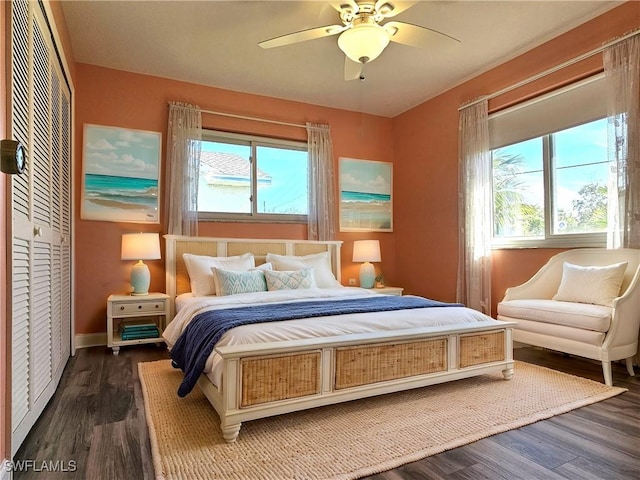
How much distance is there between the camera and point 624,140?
3.08m

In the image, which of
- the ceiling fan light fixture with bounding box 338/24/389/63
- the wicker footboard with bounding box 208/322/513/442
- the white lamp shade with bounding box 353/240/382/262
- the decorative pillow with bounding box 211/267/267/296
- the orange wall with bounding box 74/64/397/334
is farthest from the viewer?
the white lamp shade with bounding box 353/240/382/262

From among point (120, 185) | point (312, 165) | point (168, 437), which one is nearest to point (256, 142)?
point (312, 165)

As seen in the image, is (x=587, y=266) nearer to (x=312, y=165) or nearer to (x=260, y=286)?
(x=260, y=286)

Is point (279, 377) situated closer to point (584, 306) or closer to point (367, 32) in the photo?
point (367, 32)

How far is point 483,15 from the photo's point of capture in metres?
3.28

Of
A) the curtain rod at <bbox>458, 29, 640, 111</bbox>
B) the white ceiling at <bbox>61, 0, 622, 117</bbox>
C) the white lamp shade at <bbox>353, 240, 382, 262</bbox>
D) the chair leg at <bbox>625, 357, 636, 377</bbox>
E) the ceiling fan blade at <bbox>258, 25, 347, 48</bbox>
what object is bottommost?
the chair leg at <bbox>625, 357, 636, 377</bbox>

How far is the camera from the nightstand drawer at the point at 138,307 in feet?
12.5

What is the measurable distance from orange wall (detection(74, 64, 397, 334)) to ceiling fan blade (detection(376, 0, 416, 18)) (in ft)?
7.45

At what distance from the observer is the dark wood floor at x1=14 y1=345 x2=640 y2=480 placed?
1.69 metres

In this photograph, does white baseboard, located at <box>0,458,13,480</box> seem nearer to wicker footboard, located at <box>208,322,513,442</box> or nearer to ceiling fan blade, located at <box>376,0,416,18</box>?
wicker footboard, located at <box>208,322,513,442</box>

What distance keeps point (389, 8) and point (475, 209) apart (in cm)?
226

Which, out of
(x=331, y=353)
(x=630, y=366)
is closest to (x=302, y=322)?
(x=331, y=353)

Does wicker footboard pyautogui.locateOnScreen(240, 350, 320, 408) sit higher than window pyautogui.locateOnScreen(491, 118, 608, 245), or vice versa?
window pyautogui.locateOnScreen(491, 118, 608, 245)

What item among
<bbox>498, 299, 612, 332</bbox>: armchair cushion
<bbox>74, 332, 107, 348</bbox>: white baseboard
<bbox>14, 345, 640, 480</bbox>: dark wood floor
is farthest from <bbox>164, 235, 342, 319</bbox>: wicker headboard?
<bbox>498, 299, 612, 332</bbox>: armchair cushion
